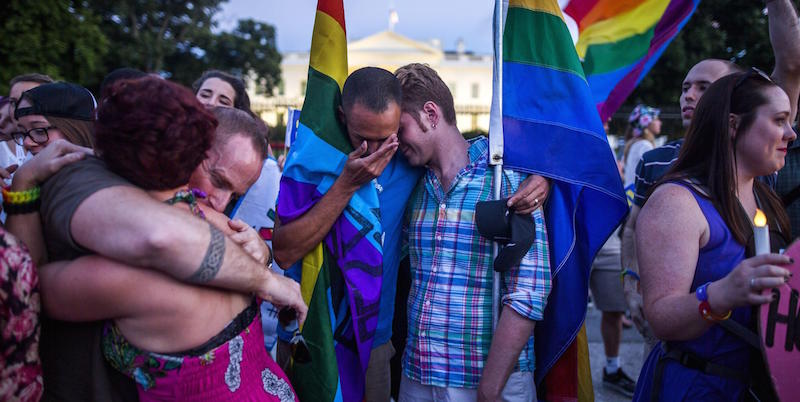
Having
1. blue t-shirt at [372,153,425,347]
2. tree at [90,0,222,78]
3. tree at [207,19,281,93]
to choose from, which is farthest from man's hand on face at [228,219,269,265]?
tree at [207,19,281,93]

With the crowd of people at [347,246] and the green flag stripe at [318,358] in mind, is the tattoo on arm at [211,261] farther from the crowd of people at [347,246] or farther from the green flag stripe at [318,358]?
the green flag stripe at [318,358]

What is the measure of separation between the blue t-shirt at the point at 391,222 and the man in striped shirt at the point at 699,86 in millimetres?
990

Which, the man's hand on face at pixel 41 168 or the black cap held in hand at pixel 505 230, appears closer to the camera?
the man's hand on face at pixel 41 168

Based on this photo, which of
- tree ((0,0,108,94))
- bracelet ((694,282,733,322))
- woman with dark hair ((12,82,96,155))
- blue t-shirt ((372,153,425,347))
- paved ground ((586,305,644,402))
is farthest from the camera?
tree ((0,0,108,94))

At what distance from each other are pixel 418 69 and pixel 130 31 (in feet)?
85.7

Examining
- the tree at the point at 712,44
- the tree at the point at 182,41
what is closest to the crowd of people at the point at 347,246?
the tree at the point at 712,44

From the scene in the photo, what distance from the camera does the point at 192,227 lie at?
142 cm

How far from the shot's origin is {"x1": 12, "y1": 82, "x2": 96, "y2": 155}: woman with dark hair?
90.6 inches

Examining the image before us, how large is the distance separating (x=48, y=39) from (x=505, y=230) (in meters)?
11.0

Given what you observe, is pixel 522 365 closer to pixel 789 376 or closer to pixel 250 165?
pixel 789 376

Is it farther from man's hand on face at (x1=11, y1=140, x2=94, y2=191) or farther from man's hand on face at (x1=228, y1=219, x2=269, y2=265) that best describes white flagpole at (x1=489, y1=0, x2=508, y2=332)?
man's hand on face at (x1=11, y1=140, x2=94, y2=191)

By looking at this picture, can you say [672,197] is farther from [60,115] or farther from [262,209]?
[60,115]

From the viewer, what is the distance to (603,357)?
17.4 ft

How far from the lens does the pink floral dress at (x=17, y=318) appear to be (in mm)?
1329
